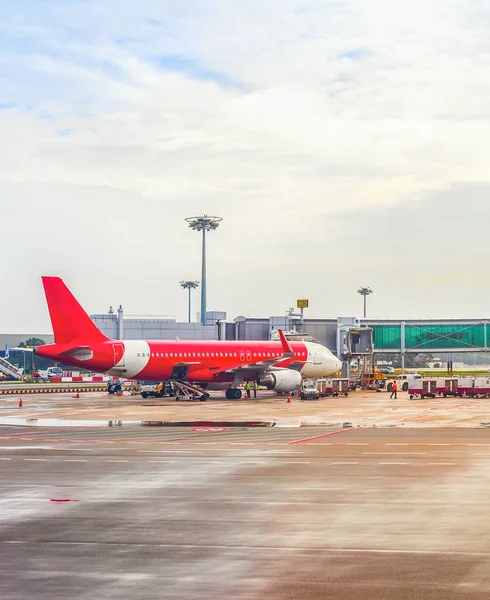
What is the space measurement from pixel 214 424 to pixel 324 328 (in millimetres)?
57911

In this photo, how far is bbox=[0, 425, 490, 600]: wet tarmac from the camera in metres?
12.8

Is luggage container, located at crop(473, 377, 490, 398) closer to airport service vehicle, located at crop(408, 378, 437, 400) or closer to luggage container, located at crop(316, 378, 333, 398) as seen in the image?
airport service vehicle, located at crop(408, 378, 437, 400)

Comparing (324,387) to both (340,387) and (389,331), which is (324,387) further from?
(389,331)

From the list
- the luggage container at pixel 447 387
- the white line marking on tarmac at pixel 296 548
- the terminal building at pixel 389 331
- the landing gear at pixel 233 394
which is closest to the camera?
the white line marking on tarmac at pixel 296 548

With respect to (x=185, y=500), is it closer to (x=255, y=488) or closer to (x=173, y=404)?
(x=255, y=488)

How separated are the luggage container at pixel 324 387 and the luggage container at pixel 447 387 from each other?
31.9 ft

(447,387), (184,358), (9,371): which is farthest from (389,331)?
(9,371)

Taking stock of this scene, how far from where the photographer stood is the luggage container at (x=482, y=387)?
6856 centimetres

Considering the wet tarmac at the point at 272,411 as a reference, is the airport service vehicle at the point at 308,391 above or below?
above

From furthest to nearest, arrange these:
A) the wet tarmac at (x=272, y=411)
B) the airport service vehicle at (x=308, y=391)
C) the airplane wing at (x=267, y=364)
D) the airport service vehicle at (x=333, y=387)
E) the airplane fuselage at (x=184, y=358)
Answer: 1. the airport service vehicle at (x=333, y=387)
2. the airplane wing at (x=267, y=364)
3. the airport service vehicle at (x=308, y=391)
4. the airplane fuselage at (x=184, y=358)
5. the wet tarmac at (x=272, y=411)

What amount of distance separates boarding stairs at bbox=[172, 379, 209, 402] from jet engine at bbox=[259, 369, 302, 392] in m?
5.23

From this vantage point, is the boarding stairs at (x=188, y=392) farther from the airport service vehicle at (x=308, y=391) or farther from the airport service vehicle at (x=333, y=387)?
the airport service vehicle at (x=333, y=387)

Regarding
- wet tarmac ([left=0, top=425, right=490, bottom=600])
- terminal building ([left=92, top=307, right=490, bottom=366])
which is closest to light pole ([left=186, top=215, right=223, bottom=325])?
terminal building ([left=92, top=307, right=490, bottom=366])

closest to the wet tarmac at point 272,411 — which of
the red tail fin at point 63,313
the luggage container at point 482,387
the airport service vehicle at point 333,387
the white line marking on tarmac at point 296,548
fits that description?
the luggage container at point 482,387
